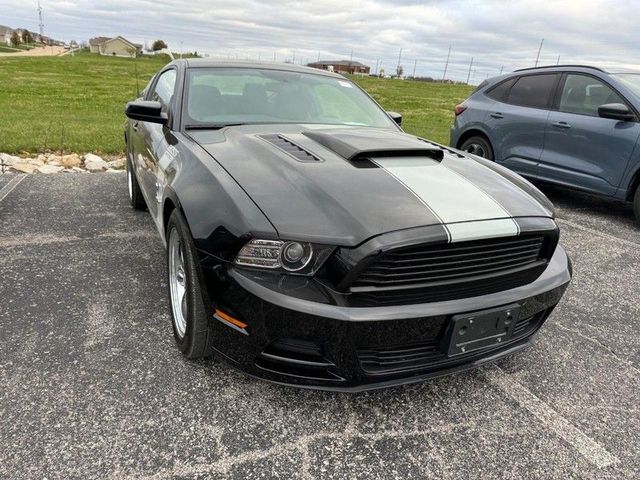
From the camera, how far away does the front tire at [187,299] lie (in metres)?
2.12

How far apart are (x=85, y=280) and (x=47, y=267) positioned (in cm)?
37

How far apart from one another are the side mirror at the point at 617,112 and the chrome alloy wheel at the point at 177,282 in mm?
4444

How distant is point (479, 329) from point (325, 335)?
65 cm

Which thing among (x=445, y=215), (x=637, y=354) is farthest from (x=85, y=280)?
(x=637, y=354)

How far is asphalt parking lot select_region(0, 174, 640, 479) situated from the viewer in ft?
6.13

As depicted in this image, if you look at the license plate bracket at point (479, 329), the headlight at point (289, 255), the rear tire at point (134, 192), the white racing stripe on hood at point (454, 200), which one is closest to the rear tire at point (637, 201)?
the white racing stripe on hood at point (454, 200)

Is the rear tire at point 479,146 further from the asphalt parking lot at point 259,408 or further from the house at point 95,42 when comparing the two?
the house at point 95,42

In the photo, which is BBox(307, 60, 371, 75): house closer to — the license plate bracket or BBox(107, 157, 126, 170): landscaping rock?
BBox(107, 157, 126, 170): landscaping rock

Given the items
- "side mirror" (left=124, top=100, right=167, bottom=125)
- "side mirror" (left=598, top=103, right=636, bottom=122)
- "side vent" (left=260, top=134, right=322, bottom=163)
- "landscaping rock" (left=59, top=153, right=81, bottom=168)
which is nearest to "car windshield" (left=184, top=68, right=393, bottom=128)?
"side mirror" (left=124, top=100, right=167, bottom=125)

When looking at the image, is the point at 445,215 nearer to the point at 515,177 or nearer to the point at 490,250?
the point at 490,250

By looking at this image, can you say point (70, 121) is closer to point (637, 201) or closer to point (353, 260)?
point (637, 201)

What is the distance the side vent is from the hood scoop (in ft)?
0.47

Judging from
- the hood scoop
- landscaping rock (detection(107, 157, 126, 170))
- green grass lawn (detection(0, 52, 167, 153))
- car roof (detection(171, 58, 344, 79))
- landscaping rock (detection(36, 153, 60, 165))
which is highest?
car roof (detection(171, 58, 344, 79))

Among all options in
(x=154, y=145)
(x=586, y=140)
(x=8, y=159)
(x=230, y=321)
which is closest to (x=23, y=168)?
(x=8, y=159)
